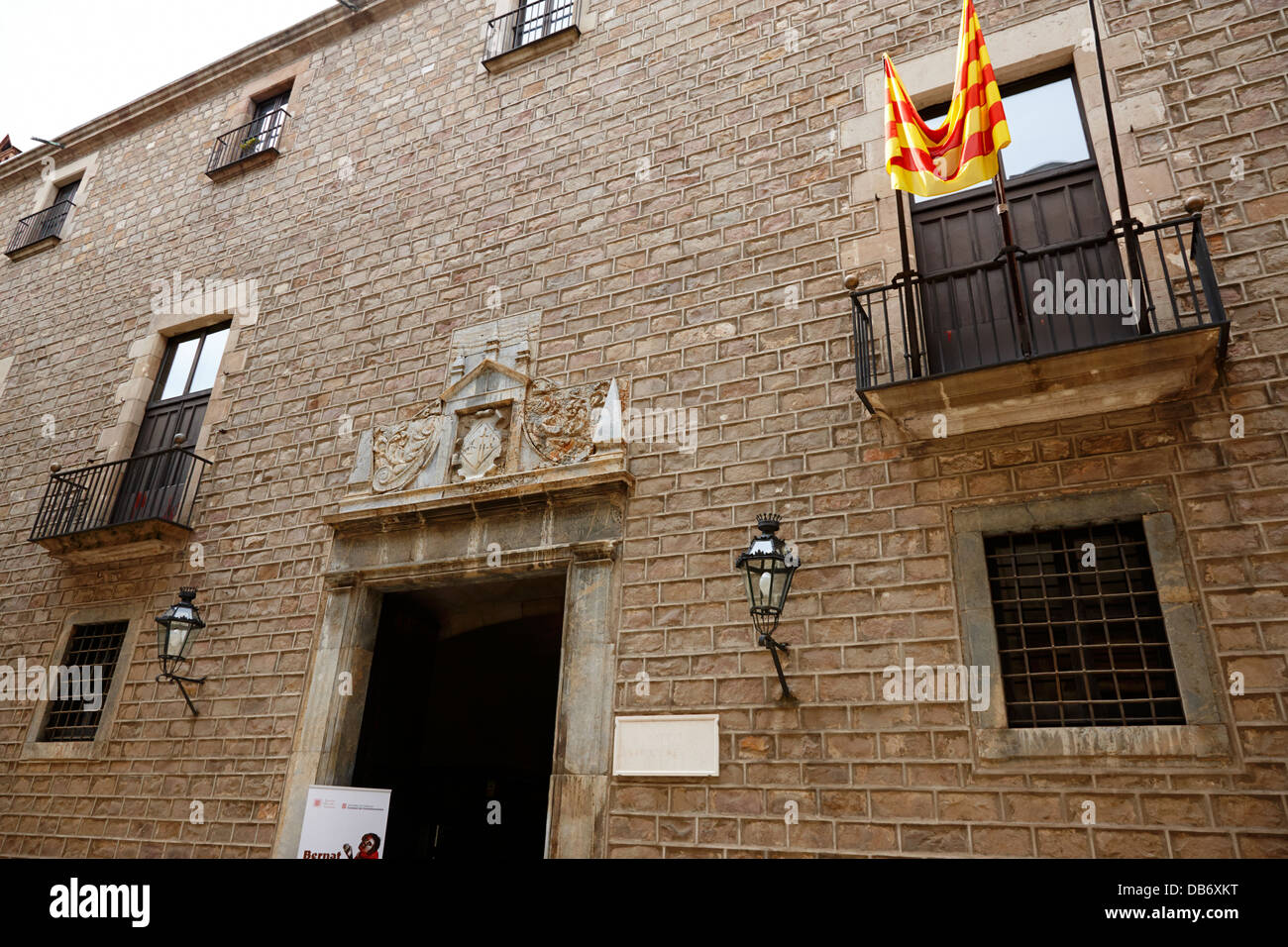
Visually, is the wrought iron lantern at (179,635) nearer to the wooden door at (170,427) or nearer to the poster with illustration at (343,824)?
the wooden door at (170,427)

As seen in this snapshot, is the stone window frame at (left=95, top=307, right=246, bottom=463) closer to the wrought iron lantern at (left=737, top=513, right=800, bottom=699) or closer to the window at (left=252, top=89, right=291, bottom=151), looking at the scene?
the window at (left=252, top=89, right=291, bottom=151)

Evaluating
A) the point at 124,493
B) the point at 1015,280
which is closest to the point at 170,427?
the point at 124,493

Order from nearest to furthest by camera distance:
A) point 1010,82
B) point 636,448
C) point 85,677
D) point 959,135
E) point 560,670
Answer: point 959,135
point 560,670
point 1010,82
point 636,448
point 85,677

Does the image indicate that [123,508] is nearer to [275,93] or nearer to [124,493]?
[124,493]

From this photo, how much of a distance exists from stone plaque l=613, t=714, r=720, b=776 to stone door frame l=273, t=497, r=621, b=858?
12 cm

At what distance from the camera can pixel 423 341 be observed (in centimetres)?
745

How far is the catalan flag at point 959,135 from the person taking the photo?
4.76 metres

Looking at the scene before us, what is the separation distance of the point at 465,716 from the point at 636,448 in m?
4.56

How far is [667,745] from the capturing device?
5008mm

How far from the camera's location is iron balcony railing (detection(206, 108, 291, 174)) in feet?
33.2

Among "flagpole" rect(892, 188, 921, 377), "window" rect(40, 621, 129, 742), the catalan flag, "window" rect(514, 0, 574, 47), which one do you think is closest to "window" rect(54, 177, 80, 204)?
"window" rect(40, 621, 129, 742)

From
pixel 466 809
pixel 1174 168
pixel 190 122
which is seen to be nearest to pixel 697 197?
pixel 1174 168
